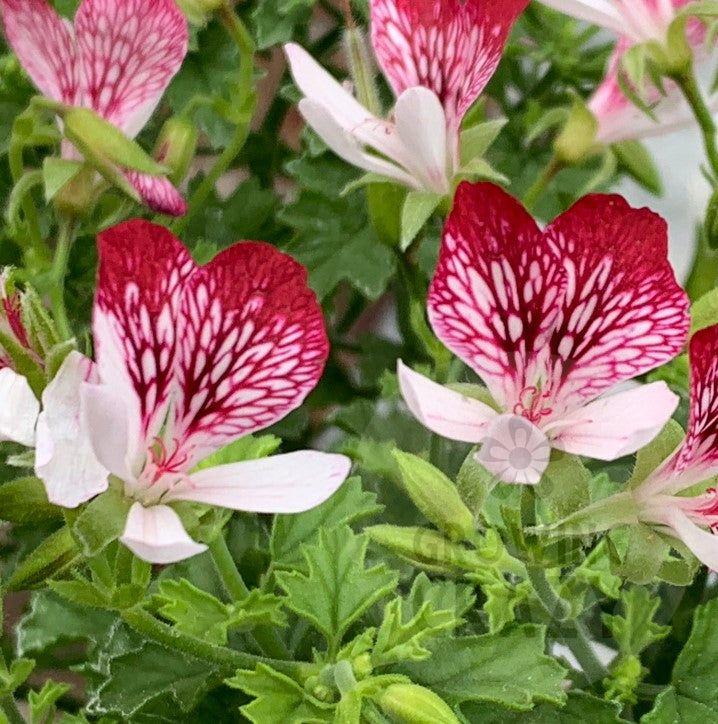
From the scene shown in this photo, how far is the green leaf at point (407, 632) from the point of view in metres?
0.36

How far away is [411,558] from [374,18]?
18 cm

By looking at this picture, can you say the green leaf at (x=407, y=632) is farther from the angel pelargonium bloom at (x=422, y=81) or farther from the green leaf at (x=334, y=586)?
the angel pelargonium bloom at (x=422, y=81)

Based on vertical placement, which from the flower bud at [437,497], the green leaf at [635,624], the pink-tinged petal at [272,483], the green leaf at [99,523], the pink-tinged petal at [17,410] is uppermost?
the pink-tinged petal at [17,410]

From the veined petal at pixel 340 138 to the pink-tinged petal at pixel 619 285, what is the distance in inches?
4.5

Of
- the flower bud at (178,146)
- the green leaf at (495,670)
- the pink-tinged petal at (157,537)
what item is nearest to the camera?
the pink-tinged petal at (157,537)

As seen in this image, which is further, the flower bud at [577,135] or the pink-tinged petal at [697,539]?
the flower bud at [577,135]

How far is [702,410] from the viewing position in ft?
1.04

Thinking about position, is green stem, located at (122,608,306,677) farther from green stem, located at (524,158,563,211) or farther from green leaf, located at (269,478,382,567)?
green stem, located at (524,158,563,211)

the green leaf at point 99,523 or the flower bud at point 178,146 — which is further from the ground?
the flower bud at point 178,146

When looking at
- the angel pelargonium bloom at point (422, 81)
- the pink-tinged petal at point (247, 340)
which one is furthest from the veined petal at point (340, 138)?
the pink-tinged petal at point (247, 340)

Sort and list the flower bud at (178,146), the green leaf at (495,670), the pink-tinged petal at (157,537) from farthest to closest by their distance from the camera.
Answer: the flower bud at (178,146) < the green leaf at (495,670) < the pink-tinged petal at (157,537)

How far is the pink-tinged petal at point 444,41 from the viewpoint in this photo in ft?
1.25

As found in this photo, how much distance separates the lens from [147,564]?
33 centimetres

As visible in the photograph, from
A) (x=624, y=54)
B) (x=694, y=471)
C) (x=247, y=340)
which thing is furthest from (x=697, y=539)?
(x=624, y=54)
